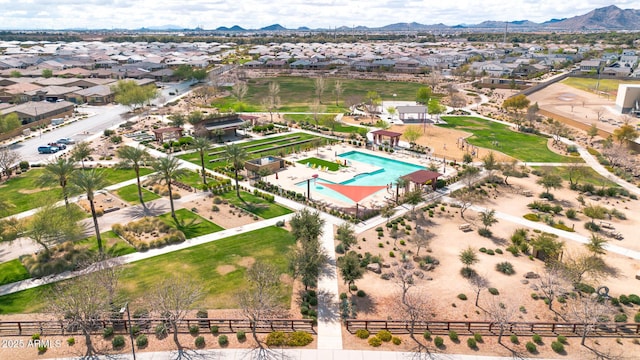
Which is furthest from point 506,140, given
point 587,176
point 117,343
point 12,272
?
point 12,272

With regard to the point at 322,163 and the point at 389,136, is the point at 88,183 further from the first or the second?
the point at 389,136

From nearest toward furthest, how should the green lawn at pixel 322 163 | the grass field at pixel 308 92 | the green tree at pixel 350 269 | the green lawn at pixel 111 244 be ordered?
1. the green tree at pixel 350 269
2. the green lawn at pixel 111 244
3. the green lawn at pixel 322 163
4. the grass field at pixel 308 92

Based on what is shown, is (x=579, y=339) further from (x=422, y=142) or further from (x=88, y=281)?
(x=422, y=142)

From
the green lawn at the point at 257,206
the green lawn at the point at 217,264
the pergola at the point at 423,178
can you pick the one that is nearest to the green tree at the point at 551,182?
the pergola at the point at 423,178

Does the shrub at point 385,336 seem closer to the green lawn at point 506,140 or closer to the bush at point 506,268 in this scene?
the bush at point 506,268

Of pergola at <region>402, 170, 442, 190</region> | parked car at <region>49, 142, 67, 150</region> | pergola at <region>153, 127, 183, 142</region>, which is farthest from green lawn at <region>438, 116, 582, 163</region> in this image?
parked car at <region>49, 142, 67, 150</region>

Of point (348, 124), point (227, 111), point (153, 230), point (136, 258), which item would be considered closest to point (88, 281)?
point (136, 258)
